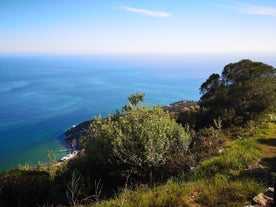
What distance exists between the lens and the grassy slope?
520 centimetres

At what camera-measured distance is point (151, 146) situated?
9977mm

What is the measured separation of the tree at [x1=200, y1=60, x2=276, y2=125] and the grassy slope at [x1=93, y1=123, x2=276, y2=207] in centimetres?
1023

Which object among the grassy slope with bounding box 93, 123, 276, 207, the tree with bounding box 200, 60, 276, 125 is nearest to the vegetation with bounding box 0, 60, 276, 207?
the grassy slope with bounding box 93, 123, 276, 207

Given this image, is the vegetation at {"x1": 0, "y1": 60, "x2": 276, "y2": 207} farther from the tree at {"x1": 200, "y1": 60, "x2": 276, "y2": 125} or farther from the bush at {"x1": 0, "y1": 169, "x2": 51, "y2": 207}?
the tree at {"x1": 200, "y1": 60, "x2": 276, "y2": 125}

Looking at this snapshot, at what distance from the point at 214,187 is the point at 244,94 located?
60.0ft

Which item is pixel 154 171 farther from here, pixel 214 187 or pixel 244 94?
pixel 244 94

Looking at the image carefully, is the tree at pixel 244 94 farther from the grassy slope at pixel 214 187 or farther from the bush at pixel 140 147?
the grassy slope at pixel 214 187

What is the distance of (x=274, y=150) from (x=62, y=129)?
78.9 metres

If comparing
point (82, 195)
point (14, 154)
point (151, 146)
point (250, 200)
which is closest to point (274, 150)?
point (151, 146)

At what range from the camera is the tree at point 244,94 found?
19766 millimetres

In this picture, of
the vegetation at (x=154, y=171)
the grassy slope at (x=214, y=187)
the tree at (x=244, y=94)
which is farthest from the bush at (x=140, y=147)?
the tree at (x=244, y=94)

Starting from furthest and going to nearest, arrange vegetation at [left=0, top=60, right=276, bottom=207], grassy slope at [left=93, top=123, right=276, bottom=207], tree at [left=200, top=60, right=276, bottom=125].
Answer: tree at [left=200, top=60, right=276, bottom=125], vegetation at [left=0, top=60, right=276, bottom=207], grassy slope at [left=93, top=123, right=276, bottom=207]

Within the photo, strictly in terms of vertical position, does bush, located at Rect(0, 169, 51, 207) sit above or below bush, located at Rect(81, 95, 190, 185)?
below

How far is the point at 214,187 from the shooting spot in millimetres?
5840
